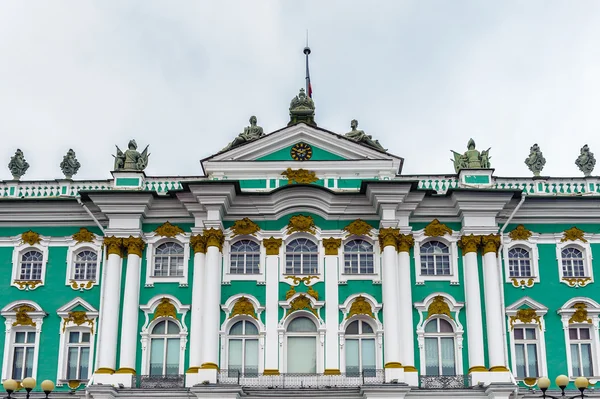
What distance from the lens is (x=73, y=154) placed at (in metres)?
38.5

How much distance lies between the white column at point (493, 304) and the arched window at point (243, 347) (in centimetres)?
864

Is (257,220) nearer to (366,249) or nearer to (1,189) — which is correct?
(366,249)

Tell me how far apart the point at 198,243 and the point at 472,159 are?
11.4 metres

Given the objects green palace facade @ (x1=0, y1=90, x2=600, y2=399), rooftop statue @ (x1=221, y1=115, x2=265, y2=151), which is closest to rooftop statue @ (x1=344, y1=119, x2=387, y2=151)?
green palace facade @ (x1=0, y1=90, x2=600, y2=399)

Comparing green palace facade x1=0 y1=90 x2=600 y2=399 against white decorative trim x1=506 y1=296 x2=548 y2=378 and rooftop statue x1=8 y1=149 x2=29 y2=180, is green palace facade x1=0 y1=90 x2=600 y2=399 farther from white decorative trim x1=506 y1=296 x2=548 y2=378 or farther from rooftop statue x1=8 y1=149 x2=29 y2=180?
rooftop statue x1=8 y1=149 x2=29 y2=180

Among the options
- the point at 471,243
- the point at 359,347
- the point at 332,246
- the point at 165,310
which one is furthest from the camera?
the point at 332,246

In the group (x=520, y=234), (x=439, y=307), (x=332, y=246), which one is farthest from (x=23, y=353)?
(x=520, y=234)

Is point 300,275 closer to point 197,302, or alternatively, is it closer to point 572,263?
point 197,302

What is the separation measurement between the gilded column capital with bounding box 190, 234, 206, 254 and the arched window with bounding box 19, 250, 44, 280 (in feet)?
19.9

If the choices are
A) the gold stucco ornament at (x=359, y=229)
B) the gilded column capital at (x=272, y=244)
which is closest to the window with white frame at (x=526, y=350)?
the gold stucco ornament at (x=359, y=229)

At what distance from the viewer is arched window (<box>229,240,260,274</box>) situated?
36.1m

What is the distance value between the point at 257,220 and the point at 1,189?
34.2 ft

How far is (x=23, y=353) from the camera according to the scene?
35.5 metres

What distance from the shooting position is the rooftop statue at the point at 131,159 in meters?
37.7
